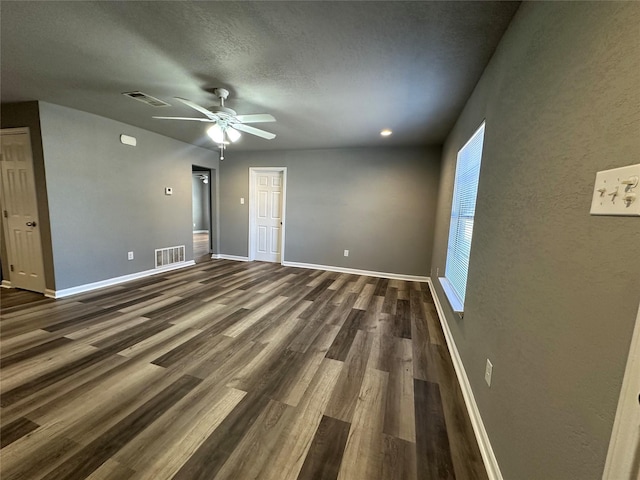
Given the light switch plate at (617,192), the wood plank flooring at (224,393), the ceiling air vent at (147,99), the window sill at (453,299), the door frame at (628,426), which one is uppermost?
the ceiling air vent at (147,99)

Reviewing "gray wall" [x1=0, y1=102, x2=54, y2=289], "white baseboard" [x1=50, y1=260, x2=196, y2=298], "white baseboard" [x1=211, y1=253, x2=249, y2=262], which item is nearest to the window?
"white baseboard" [x1=211, y1=253, x2=249, y2=262]

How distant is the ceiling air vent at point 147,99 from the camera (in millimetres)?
2613

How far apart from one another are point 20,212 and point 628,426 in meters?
5.46

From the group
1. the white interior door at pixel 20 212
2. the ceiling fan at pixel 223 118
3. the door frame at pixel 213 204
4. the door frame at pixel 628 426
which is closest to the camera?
the door frame at pixel 628 426

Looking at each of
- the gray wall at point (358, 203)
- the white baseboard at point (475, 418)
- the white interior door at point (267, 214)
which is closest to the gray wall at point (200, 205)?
the gray wall at point (358, 203)

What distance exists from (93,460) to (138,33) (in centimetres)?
259

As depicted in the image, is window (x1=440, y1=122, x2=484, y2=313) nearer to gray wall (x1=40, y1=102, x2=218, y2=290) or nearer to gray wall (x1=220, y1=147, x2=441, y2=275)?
gray wall (x1=220, y1=147, x2=441, y2=275)

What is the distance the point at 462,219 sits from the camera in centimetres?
256

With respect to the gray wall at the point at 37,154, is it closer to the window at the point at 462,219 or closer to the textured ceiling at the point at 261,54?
the textured ceiling at the point at 261,54

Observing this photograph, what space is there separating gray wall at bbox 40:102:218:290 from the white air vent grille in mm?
115

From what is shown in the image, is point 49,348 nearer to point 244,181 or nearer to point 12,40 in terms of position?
point 12,40

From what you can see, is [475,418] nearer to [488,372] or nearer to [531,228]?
[488,372]

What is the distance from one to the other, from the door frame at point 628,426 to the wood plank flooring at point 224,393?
0.93 metres

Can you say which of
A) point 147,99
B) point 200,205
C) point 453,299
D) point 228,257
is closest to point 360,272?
point 453,299
